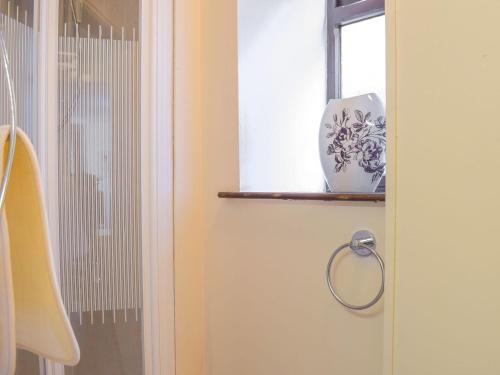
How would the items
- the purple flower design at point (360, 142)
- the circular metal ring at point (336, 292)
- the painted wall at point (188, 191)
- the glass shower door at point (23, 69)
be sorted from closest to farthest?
1. the circular metal ring at point (336, 292)
2. the purple flower design at point (360, 142)
3. the glass shower door at point (23, 69)
4. the painted wall at point (188, 191)

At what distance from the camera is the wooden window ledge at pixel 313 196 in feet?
2.15

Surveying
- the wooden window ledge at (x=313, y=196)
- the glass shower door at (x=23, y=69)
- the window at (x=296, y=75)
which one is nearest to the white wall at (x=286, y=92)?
Answer: the window at (x=296, y=75)

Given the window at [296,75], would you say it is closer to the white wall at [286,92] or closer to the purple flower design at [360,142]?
the white wall at [286,92]

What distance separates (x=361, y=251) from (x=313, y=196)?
0.54ft

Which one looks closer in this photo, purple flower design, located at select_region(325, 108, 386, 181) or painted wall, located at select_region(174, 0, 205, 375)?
purple flower design, located at select_region(325, 108, 386, 181)

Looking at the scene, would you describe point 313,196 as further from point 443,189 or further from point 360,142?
point 443,189

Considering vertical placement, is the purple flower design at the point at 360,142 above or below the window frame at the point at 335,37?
below

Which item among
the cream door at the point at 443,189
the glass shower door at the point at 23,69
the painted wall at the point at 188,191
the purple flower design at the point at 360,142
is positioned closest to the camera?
the cream door at the point at 443,189

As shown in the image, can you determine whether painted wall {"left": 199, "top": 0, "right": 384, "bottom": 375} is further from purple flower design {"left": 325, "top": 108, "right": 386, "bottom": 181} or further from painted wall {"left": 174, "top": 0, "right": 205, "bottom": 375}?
purple flower design {"left": 325, "top": 108, "right": 386, "bottom": 181}

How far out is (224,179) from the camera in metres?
1.00

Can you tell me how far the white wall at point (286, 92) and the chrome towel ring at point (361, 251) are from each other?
0.42m

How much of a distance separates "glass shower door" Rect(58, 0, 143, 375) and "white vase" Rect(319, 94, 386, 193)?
562mm

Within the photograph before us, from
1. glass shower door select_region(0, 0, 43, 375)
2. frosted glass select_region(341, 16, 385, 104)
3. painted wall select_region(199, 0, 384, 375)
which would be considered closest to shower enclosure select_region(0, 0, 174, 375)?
glass shower door select_region(0, 0, 43, 375)

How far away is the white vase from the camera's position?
29.5 inches
